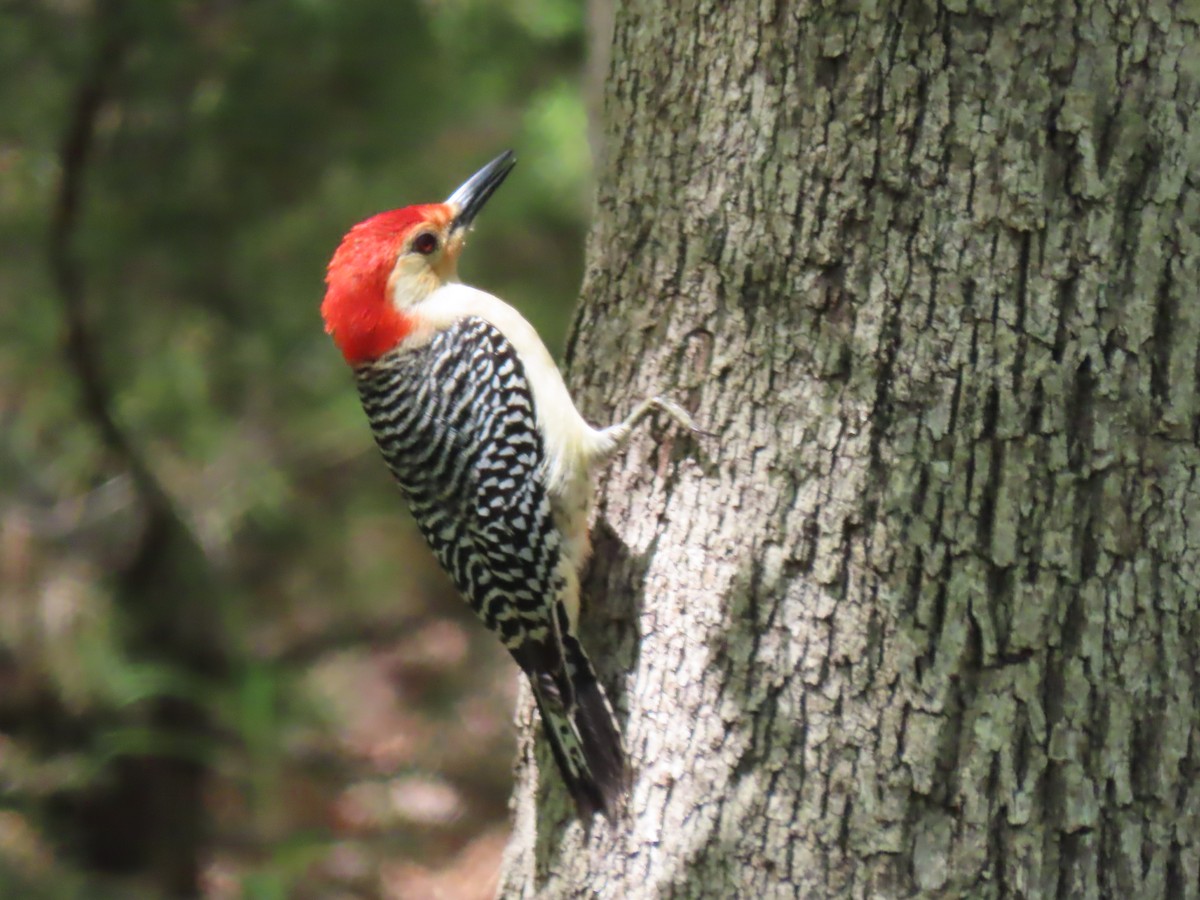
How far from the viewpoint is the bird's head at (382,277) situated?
10.3 ft

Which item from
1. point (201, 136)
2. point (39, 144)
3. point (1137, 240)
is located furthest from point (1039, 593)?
point (39, 144)

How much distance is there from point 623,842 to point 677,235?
54.6 inches

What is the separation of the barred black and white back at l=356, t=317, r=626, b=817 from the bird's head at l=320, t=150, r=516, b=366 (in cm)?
8

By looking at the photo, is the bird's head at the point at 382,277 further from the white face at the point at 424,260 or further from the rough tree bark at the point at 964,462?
A: the rough tree bark at the point at 964,462

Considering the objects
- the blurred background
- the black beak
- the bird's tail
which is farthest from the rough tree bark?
the blurred background

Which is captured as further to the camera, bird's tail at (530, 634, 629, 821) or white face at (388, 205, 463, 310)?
white face at (388, 205, 463, 310)

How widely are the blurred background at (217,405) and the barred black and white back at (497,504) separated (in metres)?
2.02

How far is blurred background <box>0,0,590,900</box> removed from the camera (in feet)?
15.0

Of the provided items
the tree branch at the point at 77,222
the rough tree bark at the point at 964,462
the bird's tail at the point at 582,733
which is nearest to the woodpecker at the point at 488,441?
the bird's tail at the point at 582,733

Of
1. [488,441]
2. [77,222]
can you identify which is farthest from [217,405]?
[488,441]

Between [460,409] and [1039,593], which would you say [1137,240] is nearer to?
[1039,593]

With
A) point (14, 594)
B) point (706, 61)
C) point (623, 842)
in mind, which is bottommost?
point (623, 842)

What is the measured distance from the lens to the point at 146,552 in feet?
17.7

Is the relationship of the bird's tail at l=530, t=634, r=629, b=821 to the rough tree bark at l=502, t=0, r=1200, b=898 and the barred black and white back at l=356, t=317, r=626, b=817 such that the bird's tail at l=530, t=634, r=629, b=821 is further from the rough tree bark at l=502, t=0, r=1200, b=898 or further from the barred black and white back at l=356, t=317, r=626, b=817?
the rough tree bark at l=502, t=0, r=1200, b=898
